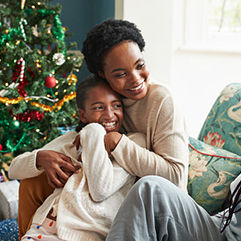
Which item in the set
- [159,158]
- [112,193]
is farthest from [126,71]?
[112,193]

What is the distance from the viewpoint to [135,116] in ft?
4.58

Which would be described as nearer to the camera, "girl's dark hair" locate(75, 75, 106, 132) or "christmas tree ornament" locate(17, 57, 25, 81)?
"girl's dark hair" locate(75, 75, 106, 132)

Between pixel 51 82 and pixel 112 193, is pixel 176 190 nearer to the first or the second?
pixel 112 193

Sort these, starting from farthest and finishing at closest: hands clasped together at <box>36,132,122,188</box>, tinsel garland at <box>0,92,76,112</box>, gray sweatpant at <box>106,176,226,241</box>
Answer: tinsel garland at <box>0,92,76,112</box>
hands clasped together at <box>36,132,122,188</box>
gray sweatpant at <box>106,176,226,241</box>

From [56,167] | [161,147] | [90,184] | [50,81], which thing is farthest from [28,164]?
[50,81]

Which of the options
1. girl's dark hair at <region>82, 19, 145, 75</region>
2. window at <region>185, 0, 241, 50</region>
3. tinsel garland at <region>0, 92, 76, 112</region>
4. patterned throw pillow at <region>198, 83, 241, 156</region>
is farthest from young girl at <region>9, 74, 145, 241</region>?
window at <region>185, 0, 241, 50</region>

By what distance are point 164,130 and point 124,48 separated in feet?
1.08

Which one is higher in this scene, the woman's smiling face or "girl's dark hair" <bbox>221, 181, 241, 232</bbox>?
the woman's smiling face

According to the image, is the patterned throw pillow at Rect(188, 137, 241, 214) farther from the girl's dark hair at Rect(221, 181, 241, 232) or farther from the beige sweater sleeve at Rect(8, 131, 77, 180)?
the beige sweater sleeve at Rect(8, 131, 77, 180)

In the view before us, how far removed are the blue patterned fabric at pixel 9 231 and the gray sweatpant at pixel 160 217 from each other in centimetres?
94

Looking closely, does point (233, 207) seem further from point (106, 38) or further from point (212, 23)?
point (212, 23)

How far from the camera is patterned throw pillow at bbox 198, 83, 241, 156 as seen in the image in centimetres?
152

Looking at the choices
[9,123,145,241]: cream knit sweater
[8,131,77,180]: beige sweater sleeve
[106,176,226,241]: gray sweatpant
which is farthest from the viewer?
[8,131,77,180]: beige sweater sleeve

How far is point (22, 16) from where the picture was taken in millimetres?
2453
